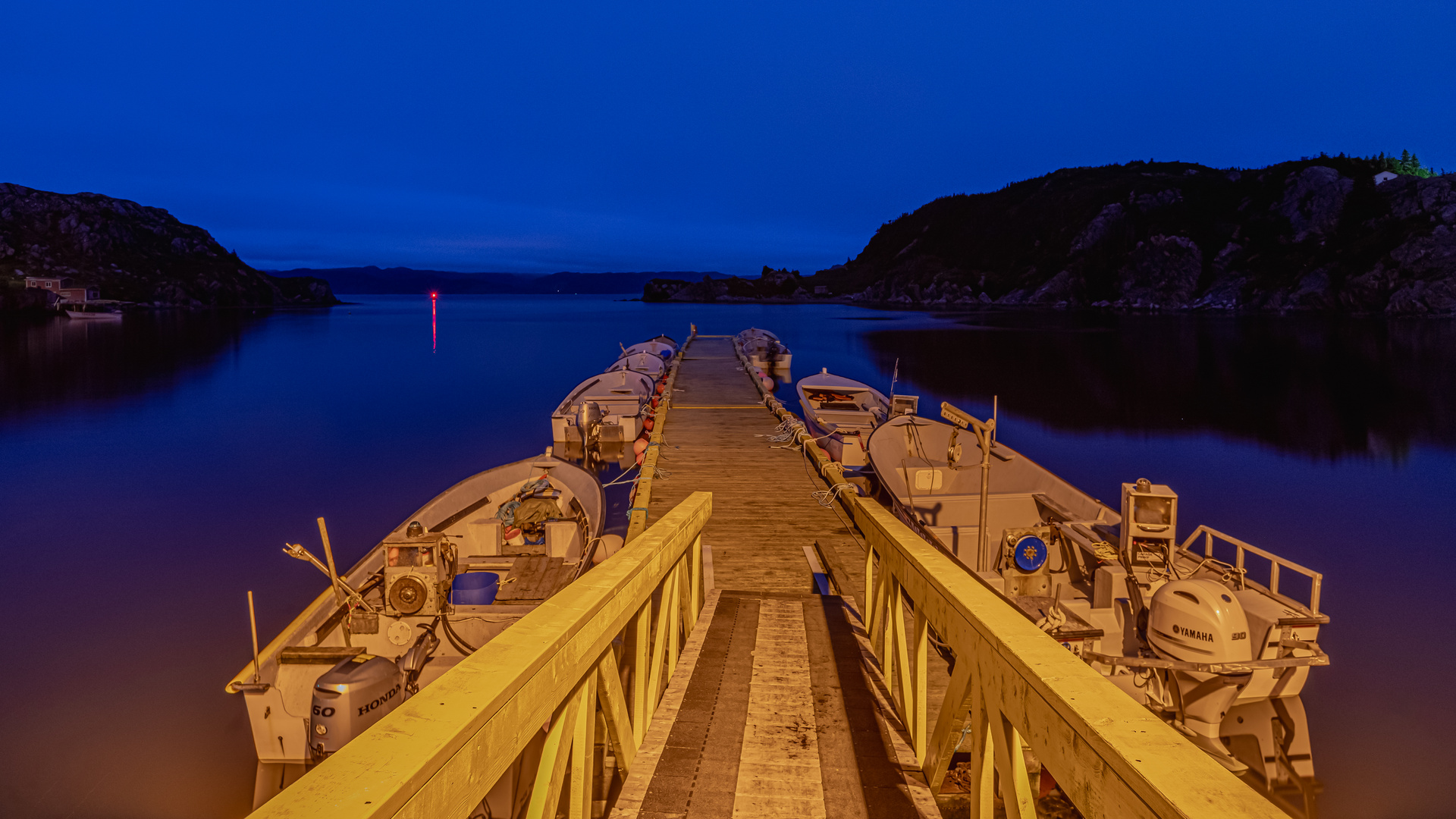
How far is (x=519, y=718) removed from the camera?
2275 millimetres

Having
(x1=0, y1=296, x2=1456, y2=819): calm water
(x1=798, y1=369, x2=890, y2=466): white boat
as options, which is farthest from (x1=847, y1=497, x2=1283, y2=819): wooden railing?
(x1=798, y1=369, x2=890, y2=466): white boat

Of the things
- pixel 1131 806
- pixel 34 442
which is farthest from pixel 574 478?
pixel 34 442

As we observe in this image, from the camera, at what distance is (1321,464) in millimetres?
26922

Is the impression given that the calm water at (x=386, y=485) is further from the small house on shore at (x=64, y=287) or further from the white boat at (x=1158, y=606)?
the small house on shore at (x=64, y=287)

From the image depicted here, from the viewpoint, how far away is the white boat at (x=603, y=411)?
23.5 meters

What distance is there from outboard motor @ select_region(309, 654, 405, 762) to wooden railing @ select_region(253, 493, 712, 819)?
3.50m

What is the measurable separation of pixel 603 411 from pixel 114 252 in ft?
559

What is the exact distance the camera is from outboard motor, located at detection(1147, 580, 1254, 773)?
7.60 m

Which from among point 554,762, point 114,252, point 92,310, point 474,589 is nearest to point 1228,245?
point 474,589

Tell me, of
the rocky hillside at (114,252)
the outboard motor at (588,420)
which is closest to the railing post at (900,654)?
the outboard motor at (588,420)

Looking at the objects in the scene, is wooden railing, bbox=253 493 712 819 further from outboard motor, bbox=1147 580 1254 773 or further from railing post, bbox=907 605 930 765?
outboard motor, bbox=1147 580 1254 773

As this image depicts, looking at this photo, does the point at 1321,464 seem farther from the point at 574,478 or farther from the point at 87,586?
the point at 87,586

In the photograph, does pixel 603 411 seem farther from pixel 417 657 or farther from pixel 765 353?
pixel 765 353

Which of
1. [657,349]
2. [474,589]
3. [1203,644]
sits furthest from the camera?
[657,349]
